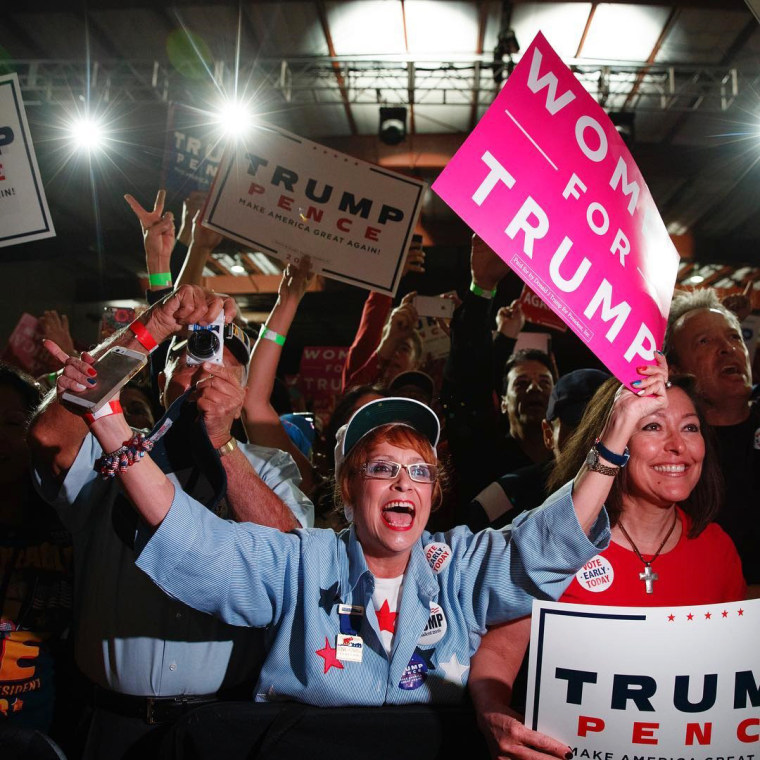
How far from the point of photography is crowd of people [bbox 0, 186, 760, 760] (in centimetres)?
149

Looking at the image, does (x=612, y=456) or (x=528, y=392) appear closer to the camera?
(x=612, y=456)

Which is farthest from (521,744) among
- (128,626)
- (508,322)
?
(508,322)

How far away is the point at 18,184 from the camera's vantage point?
299cm

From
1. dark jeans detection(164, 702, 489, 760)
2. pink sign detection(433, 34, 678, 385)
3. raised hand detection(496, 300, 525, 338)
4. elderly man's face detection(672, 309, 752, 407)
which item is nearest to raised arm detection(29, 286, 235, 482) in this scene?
pink sign detection(433, 34, 678, 385)

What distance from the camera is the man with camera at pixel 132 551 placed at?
181 centimetres

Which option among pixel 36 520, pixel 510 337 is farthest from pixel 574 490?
pixel 510 337

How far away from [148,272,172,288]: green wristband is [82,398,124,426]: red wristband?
4.24 feet

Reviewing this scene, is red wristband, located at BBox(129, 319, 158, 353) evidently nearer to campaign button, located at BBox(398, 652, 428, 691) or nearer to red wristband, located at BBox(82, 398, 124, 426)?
red wristband, located at BBox(82, 398, 124, 426)

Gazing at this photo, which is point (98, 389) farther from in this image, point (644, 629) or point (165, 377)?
point (644, 629)

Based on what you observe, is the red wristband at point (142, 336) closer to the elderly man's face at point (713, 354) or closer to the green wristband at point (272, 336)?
the green wristband at point (272, 336)

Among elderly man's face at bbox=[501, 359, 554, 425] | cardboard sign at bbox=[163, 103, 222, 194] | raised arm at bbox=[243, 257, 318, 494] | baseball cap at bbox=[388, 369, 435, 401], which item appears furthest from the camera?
cardboard sign at bbox=[163, 103, 222, 194]

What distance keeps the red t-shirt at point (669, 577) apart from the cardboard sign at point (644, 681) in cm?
43

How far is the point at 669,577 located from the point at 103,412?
4.96ft

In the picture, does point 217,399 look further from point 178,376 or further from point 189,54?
point 189,54
